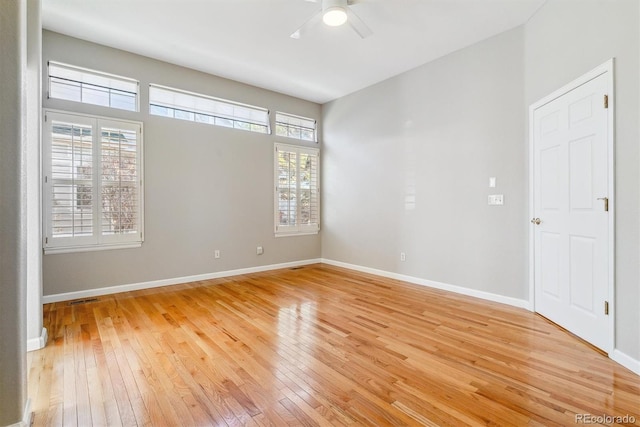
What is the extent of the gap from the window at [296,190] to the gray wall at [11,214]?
4026mm

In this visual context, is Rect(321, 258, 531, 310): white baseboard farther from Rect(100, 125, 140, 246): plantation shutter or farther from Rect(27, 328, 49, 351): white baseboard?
Rect(27, 328, 49, 351): white baseboard

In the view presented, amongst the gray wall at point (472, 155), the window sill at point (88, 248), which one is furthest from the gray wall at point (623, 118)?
the window sill at point (88, 248)

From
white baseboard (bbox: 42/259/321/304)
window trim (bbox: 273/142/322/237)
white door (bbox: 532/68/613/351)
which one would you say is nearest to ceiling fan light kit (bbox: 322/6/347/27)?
white door (bbox: 532/68/613/351)

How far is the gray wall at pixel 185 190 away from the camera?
3713 millimetres

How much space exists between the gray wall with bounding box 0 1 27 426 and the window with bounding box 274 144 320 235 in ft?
13.2

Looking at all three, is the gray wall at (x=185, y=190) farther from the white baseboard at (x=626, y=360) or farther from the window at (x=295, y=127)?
the white baseboard at (x=626, y=360)

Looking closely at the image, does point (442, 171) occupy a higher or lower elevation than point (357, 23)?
lower

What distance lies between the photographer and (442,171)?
411cm

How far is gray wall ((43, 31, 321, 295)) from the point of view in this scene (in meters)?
3.71

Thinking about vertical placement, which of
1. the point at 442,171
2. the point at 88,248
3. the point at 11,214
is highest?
the point at 442,171

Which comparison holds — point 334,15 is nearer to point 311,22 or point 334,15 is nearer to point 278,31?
point 311,22

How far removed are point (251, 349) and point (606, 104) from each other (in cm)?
334

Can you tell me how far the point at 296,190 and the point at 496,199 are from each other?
10.9 feet

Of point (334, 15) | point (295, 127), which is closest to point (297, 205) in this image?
point (295, 127)
